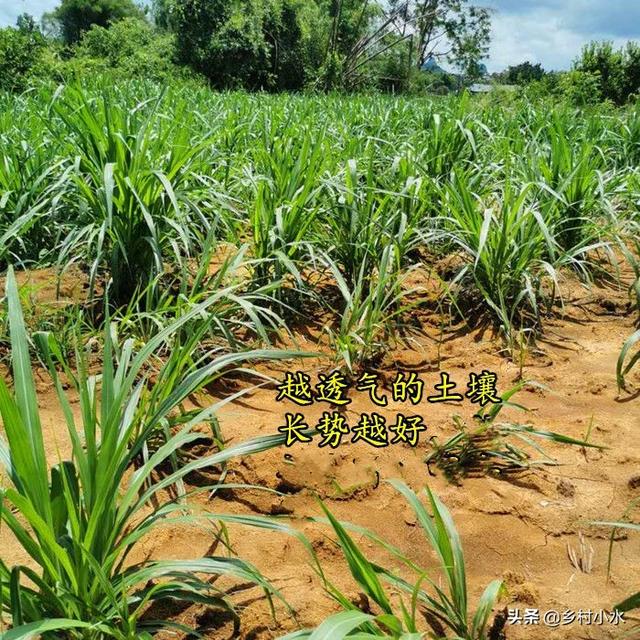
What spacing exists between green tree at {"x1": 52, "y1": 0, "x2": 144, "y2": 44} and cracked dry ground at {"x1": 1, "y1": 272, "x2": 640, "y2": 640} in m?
40.7

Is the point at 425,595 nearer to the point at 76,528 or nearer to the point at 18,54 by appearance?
the point at 76,528

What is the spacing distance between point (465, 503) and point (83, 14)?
141ft

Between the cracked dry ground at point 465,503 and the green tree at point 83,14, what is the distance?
4073cm

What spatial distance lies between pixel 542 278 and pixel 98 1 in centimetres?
4175

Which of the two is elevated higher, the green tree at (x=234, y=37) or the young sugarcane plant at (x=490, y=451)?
the green tree at (x=234, y=37)

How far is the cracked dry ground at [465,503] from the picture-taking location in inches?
42.2

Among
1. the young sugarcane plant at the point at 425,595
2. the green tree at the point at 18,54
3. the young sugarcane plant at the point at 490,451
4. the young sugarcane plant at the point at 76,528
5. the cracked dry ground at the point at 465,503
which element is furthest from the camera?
the green tree at the point at 18,54

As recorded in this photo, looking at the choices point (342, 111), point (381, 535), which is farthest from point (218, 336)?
point (342, 111)

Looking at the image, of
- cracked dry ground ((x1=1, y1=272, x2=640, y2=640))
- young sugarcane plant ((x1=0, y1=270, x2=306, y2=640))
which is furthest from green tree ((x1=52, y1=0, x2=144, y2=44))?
young sugarcane plant ((x1=0, y1=270, x2=306, y2=640))

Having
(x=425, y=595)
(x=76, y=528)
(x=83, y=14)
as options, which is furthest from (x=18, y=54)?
(x=83, y=14)

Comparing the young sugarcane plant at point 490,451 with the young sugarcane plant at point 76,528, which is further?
the young sugarcane plant at point 490,451

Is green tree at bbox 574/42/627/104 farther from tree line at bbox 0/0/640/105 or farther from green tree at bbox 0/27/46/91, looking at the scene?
green tree at bbox 0/27/46/91

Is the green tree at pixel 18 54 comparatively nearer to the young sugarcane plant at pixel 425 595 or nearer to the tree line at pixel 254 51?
the tree line at pixel 254 51

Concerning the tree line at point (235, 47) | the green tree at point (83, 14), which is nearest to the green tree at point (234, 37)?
the tree line at point (235, 47)
